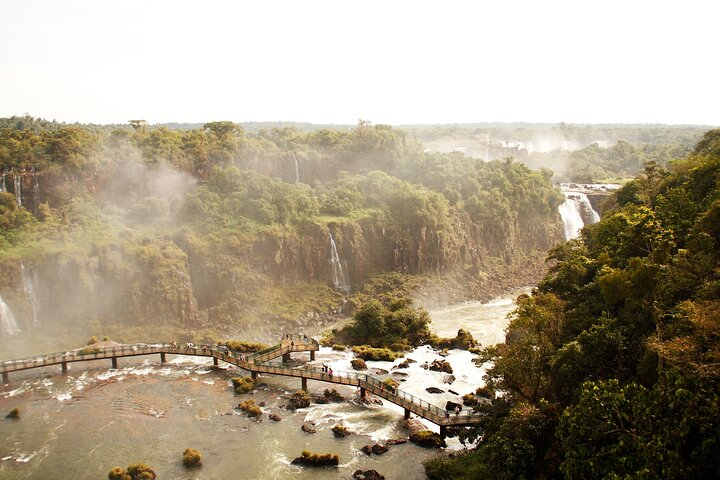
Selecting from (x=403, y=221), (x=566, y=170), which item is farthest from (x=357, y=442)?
(x=566, y=170)

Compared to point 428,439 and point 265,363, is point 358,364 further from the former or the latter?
point 428,439

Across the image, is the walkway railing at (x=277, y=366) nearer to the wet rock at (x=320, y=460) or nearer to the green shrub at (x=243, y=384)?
the green shrub at (x=243, y=384)

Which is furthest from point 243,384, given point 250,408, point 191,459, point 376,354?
point 376,354

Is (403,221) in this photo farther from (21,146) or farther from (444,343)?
(21,146)

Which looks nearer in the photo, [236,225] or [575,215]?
[236,225]

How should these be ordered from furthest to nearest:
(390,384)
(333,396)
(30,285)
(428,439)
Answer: (30,285) < (333,396) < (390,384) < (428,439)

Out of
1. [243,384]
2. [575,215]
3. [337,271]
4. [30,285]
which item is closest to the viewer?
[243,384]
